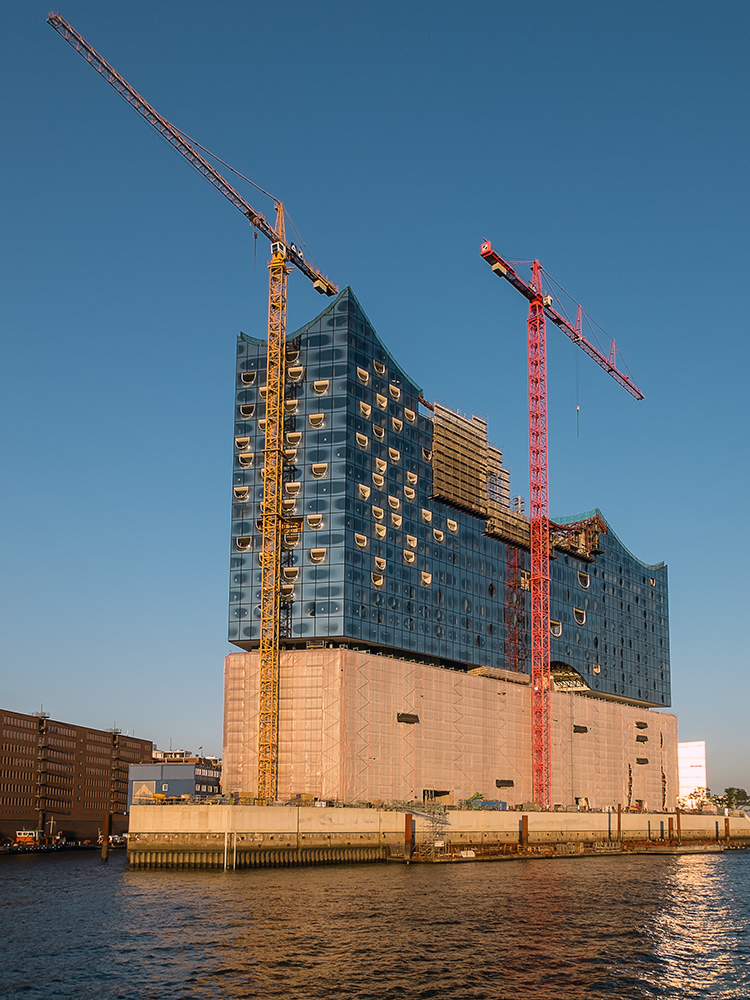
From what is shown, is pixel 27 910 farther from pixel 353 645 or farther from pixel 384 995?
pixel 353 645

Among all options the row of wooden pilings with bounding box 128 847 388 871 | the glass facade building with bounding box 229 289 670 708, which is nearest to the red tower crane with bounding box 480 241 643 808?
the glass facade building with bounding box 229 289 670 708

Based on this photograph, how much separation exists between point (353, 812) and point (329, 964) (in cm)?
7408

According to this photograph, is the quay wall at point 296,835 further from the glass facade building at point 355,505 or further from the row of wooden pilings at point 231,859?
the glass facade building at point 355,505

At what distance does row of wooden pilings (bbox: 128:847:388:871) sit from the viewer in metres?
123

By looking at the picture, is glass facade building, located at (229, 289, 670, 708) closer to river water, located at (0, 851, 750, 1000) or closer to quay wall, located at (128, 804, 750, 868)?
quay wall, located at (128, 804, 750, 868)

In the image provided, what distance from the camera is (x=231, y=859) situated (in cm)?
12344

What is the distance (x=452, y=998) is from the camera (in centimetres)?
5791

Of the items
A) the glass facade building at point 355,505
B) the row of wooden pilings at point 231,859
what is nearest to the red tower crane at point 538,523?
the glass facade building at point 355,505

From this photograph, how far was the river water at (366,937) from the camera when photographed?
61.3m

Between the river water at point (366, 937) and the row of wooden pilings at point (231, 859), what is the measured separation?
125 inches

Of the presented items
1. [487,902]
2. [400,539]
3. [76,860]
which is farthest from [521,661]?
[487,902]

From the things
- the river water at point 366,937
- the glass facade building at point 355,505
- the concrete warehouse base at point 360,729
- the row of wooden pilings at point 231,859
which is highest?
the glass facade building at point 355,505

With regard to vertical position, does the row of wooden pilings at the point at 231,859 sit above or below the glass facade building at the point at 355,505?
below

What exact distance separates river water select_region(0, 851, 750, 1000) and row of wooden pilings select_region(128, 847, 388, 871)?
318 cm
